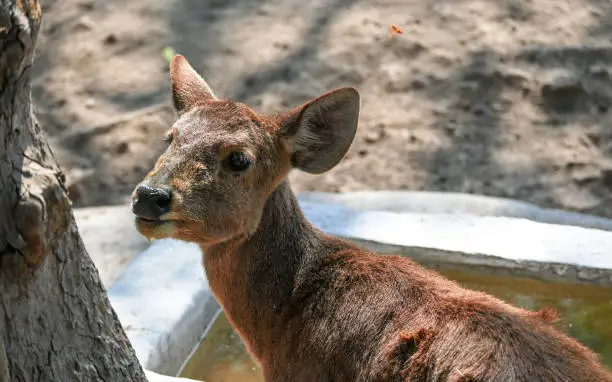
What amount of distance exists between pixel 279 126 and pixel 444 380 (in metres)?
1.35

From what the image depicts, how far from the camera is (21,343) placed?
2.81 m

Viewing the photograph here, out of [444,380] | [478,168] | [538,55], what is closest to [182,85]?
[444,380]

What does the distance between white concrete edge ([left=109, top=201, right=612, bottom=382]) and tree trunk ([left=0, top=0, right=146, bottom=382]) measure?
47.9 inches

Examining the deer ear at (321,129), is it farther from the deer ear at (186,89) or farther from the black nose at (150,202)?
the black nose at (150,202)

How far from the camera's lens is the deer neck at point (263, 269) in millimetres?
3936

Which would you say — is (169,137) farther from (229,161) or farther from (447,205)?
(447,205)

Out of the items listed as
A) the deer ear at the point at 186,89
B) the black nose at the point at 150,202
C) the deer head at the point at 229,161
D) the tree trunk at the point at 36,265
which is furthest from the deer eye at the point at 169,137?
the tree trunk at the point at 36,265

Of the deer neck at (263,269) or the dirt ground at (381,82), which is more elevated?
the deer neck at (263,269)

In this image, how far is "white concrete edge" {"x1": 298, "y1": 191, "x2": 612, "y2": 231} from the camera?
573 centimetres

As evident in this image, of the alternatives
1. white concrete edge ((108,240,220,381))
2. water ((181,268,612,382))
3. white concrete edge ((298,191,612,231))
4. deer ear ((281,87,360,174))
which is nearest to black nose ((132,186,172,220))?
deer ear ((281,87,360,174))

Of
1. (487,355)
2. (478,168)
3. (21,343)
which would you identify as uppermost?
(21,343)

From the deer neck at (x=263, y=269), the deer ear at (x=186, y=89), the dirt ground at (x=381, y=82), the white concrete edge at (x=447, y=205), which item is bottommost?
the dirt ground at (x=381, y=82)

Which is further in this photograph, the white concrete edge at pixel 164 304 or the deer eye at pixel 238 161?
the white concrete edge at pixel 164 304

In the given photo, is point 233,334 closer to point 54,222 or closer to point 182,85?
point 182,85
